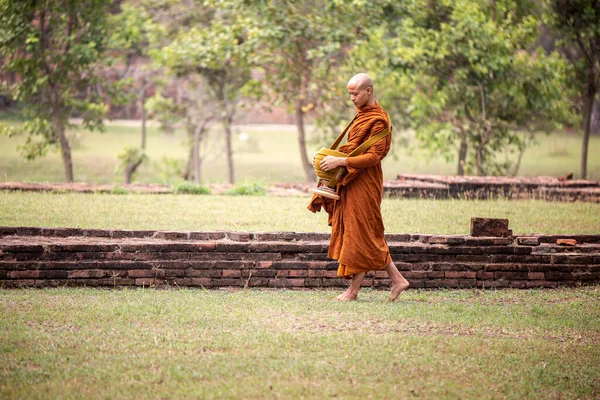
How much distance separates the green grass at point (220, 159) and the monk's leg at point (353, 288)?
38.5 ft

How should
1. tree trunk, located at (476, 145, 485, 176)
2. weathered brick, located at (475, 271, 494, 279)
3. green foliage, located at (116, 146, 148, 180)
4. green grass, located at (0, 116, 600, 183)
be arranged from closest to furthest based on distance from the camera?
weathered brick, located at (475, 271, 494, 279) → tree trunk, located at (476, 145, 485, 176) → green foliage, located at (116, 146, 148, 180) → green grass, located at (0, 116, 600, 183)

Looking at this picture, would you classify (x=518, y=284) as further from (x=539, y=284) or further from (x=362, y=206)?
(x=362, y=206)

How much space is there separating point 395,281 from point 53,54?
37.7 feet

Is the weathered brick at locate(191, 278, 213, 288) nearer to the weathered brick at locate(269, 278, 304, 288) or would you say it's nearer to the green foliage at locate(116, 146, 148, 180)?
the weathered brick at locate(269, 278, 304, 288)

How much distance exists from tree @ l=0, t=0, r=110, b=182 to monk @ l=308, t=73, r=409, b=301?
10112 mm

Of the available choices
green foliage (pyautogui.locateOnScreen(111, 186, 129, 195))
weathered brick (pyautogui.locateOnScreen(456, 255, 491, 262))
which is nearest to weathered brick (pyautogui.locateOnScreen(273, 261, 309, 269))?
weathered brick (pyautogui.locateOnScreen(456, 255, 491, 262))

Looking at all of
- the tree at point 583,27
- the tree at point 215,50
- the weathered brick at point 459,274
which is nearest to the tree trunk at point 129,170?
the tree at point 215,50

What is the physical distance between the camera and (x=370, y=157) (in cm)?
607

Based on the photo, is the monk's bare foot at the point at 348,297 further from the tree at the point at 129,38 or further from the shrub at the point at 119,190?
the tree at the point at 129,38

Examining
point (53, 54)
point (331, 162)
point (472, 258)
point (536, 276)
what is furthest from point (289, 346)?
point (53, 54)

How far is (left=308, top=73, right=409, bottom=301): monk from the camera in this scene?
6129 millimetres

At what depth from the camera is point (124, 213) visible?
9156 millimetres

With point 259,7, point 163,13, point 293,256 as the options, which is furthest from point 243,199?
point 163,13

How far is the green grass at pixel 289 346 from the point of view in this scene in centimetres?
418
